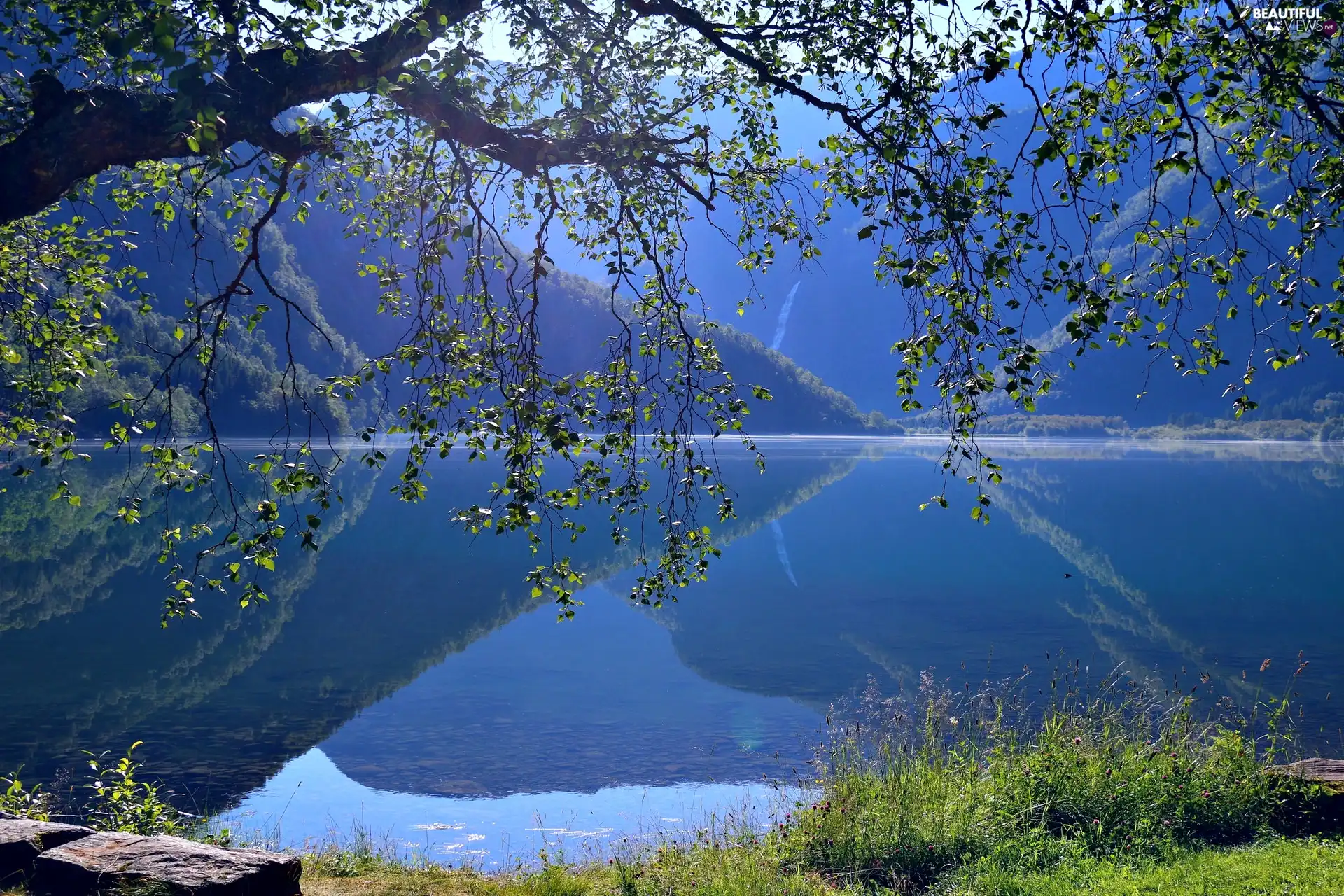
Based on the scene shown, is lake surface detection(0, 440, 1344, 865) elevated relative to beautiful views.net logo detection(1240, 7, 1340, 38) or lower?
lower

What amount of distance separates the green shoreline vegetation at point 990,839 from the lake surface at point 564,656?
1984mm

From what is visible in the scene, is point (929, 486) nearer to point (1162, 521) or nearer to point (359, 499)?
point (1162, 521)

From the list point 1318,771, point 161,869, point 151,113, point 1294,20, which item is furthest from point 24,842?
point 1318,771

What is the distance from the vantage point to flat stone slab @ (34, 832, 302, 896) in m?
5.32

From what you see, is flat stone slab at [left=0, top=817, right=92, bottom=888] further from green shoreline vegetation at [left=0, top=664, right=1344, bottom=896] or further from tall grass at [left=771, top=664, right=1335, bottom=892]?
tall grass at [left=771, top=664, right=1335, bottom=892]

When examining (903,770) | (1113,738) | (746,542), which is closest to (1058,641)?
(1113,738)

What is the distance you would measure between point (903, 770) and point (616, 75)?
7.08 metres

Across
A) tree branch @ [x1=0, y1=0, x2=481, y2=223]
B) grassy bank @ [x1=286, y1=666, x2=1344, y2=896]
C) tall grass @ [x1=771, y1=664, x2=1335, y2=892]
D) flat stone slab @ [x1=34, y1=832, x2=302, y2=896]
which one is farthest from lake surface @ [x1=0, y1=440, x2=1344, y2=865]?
tree branch @ [x1=0, y1=0, x2=481, y2=223]

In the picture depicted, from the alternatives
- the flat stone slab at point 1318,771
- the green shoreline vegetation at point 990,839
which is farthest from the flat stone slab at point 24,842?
the flat stone slab at point 1318,771

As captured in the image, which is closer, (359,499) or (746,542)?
(746,542)

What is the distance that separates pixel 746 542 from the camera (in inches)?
1537

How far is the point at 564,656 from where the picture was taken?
837 inches

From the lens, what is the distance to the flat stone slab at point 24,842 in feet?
18.1

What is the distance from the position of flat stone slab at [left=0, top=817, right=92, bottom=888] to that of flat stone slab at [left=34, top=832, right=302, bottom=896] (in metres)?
0.10
